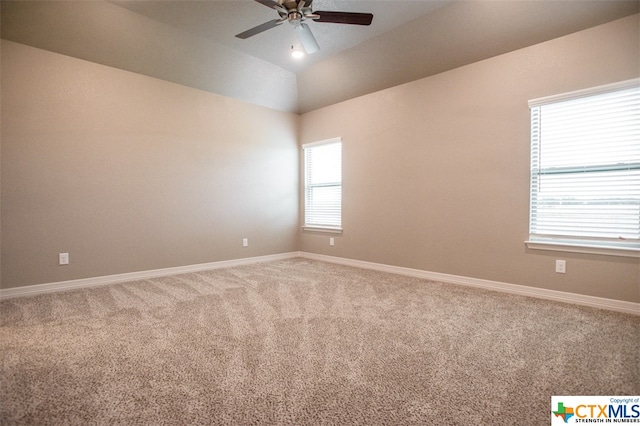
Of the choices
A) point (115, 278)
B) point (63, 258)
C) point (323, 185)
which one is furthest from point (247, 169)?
point (63, 258)

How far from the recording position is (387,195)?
14.2 ft

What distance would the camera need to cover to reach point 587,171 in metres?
2.82

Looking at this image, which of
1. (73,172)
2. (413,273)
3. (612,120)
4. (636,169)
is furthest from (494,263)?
(73,172)

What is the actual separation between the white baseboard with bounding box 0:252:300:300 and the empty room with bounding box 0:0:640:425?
3 cm

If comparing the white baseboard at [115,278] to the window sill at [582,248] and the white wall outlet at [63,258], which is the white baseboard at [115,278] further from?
the window sill at [582,248]

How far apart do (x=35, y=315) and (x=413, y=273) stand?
398 centimetres

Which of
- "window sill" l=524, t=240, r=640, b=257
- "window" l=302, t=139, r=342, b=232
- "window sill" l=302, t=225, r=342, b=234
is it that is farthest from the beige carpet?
"window" l=302, t=139, r=342, b=232

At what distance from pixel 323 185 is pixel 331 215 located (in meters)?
0.56

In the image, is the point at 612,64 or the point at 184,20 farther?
the point at 184,20

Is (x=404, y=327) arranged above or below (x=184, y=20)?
below

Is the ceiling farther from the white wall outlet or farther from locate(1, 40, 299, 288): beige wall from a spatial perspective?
the white wall outlet

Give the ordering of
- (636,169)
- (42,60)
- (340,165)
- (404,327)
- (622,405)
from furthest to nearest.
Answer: (340,165) → (42,60) → (636,169) → (404,327) → (622,405)

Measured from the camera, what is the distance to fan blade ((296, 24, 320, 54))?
2811mm

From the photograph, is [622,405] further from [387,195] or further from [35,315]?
[35,315]
